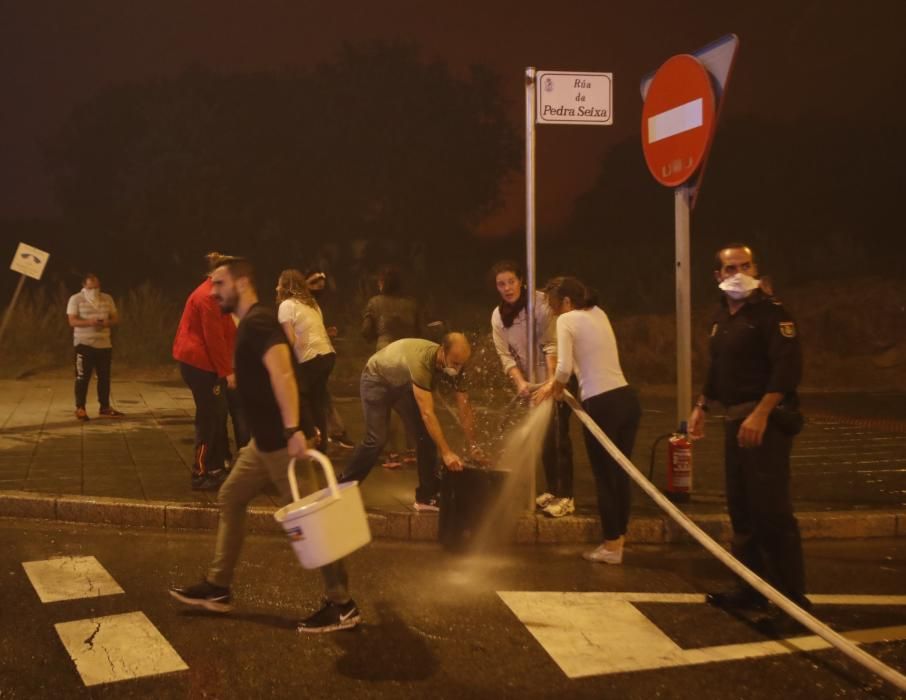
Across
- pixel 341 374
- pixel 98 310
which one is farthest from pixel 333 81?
pixel 98 310

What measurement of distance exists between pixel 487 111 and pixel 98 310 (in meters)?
28.0

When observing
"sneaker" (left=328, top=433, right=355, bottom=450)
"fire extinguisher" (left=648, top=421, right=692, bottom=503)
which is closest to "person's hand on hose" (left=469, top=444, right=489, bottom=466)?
→ "fire extinguisher" (left=648, top=421, right=692, bottom=503)

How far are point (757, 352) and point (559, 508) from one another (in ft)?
7.59

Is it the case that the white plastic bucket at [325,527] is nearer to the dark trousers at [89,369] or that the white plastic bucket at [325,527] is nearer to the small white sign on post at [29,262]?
the dark trousers at [89,369]

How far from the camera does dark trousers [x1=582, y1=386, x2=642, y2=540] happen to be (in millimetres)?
5902

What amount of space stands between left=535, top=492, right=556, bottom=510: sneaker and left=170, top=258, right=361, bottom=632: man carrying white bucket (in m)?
2.28

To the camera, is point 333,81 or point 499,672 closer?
point 499,672

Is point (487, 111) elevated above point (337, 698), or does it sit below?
above

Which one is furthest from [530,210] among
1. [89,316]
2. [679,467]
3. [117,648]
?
[89,316]

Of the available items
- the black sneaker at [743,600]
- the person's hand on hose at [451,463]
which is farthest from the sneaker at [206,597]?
the black sneaker at [743,600]

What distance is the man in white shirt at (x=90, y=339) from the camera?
11.2m

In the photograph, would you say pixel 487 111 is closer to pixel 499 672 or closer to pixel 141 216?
pixel 141 216

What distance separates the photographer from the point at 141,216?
127 feet

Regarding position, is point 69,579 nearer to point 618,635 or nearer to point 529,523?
point 529,523
